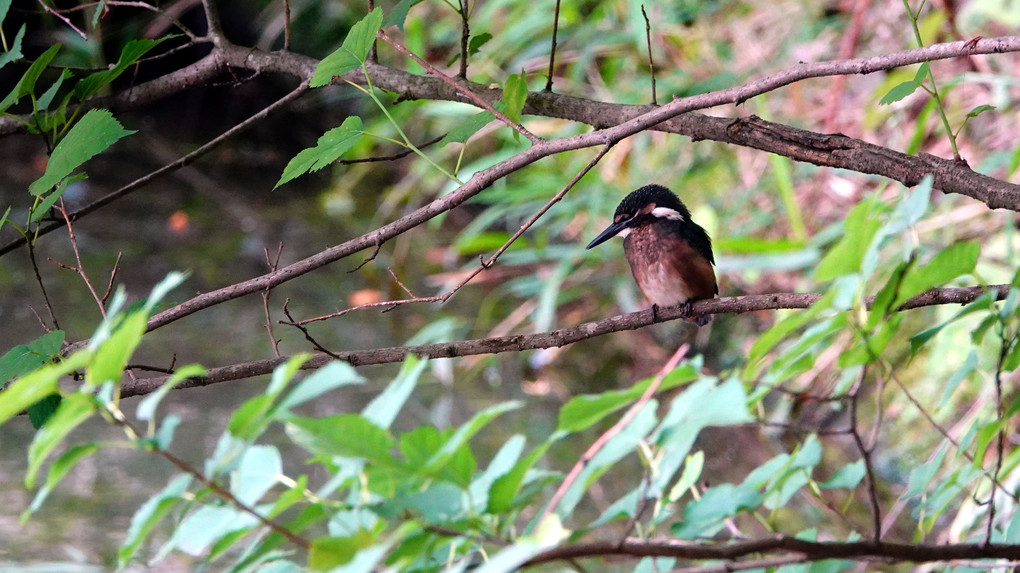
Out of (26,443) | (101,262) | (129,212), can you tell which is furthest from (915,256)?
(129,212)

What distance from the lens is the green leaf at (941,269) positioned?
0.55 m

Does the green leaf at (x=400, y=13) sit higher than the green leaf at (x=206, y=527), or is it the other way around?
the green leaf at (x=400, y=13)

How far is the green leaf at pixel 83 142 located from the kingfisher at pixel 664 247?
1162 millimetres

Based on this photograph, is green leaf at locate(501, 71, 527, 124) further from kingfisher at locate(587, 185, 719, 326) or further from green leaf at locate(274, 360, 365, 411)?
kingfisher at locate(587, 185, 719, 326)

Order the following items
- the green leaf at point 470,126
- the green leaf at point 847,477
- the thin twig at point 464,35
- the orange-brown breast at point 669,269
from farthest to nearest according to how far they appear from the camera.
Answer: the orange-brown breast at point 669,269, the thin twig at point 464,35, the green leaf at point 470,126, the green leaf at point 847,477

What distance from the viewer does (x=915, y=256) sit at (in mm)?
583

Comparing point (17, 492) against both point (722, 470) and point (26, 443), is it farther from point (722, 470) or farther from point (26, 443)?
point (722, 470)

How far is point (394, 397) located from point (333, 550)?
92mm

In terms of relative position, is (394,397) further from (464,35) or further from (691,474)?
(464,35)

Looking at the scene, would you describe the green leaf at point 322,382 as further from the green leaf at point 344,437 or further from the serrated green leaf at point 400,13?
the serrated green leaf at point 400,13

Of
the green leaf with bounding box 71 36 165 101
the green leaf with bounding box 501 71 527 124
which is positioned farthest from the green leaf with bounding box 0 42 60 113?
the green leaf with bounding box 501 71 527 124

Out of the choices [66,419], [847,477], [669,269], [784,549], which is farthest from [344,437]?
[669,269]

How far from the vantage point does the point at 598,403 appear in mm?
557

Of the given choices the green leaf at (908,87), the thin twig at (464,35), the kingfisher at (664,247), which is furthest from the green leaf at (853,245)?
the kingfisher at (664,247)
